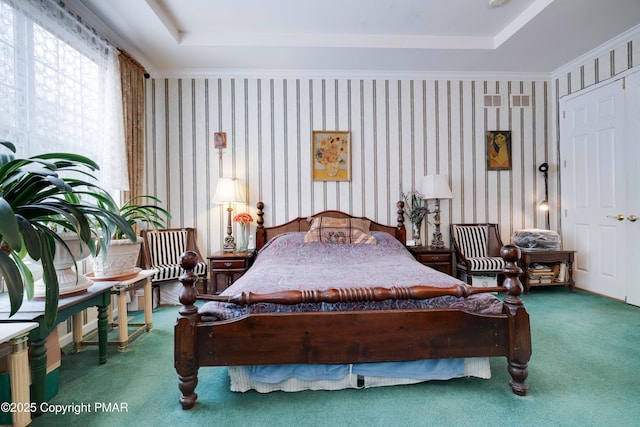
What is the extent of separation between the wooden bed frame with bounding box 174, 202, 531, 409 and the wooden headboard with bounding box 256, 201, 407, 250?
7.15 feet

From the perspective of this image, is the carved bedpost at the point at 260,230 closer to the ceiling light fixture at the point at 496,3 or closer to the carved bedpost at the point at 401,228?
the carved bedpost at the point at 401,228

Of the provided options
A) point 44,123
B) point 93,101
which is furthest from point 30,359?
point 93,101

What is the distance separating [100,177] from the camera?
9.62ft

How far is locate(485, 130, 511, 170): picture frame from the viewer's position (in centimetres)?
409

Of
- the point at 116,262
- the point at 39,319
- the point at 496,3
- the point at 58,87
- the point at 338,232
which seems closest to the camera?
the point at 39,319

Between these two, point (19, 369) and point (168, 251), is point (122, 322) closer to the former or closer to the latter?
point (19, 369)

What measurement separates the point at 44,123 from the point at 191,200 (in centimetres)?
174

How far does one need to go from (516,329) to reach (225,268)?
8.99 ft

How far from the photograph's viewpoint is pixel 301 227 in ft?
12.6

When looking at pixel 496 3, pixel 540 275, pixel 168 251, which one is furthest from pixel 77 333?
pixel 540 275

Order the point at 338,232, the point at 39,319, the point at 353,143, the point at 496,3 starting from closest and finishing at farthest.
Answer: the point at 39,319
the point at 496,3
the point at 338,232
the point at 353,143

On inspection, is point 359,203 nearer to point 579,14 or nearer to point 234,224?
point 234,224

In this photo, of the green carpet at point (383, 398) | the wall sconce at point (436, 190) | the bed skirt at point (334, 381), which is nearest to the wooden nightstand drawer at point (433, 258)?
the wall sconce at point (436, 190)

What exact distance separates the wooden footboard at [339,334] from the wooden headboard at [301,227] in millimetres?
2183
